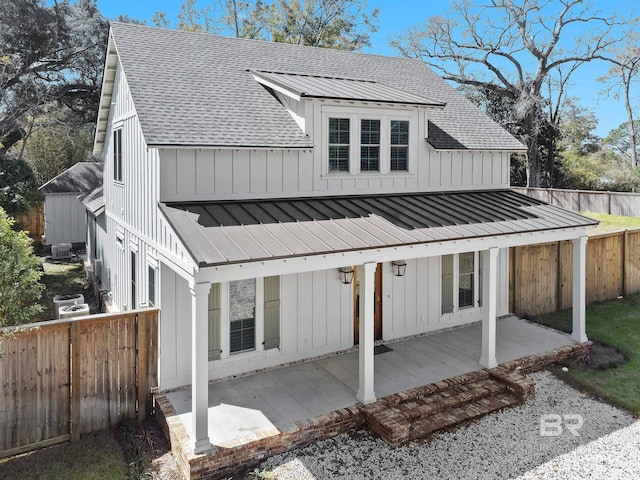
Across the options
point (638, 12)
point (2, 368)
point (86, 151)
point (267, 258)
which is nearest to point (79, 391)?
point (2, 368)

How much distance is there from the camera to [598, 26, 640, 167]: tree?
33.3m

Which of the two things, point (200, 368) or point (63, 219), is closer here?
point (200, 368)

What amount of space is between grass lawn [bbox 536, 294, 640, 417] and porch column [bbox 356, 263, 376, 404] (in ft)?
14.0

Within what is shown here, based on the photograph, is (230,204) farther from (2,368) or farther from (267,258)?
(2,368)

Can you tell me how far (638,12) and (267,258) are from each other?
124ft

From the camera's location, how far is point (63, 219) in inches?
935

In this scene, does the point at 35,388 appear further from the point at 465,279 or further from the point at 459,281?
the point at 465,279

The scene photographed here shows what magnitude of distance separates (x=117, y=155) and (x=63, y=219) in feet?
46.3

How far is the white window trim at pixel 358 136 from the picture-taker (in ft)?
32.9

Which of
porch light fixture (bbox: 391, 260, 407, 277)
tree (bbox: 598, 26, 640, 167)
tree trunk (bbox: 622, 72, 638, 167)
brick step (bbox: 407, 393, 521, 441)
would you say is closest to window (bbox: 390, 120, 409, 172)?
porch light fixture (bbox: 391, 260, 407, 277)

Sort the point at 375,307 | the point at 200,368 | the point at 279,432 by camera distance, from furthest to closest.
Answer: the point at 375,307 → the point at 279,432 → the point at 200,368

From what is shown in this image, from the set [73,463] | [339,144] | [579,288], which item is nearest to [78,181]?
[339,144]

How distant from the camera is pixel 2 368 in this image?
21.9 ft

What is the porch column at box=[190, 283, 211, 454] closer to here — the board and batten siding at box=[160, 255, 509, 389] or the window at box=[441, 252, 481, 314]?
the board and batten siding at box=[160, 255, 509, 389]
